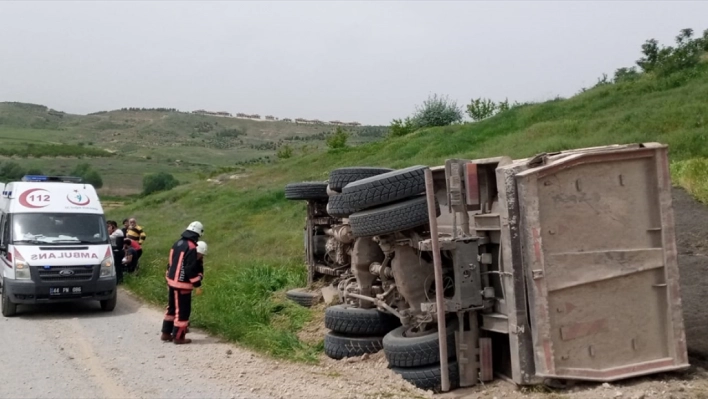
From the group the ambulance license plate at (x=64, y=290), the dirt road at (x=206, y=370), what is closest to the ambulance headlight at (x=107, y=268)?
the ambulance license plate at (x=64, y=290)

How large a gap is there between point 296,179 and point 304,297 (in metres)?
22.0

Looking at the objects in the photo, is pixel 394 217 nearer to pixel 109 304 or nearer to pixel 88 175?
pixel 109 304

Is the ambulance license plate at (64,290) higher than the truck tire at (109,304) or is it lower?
higher

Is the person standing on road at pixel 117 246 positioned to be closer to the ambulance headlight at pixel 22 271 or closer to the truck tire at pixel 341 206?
the ambulance headlight at pixel 22 271

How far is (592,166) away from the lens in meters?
5.90

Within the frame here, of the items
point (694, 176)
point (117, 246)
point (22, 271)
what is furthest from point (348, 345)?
point (694, 176)

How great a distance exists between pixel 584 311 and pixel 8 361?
6637 mm

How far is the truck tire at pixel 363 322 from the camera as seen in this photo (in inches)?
308

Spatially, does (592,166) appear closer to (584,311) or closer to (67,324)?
(584,311)

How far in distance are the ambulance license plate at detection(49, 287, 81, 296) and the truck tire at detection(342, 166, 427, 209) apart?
669 centimetres

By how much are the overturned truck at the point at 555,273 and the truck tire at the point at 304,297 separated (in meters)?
3.98

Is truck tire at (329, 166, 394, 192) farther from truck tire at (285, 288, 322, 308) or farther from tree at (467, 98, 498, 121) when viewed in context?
tree at (467, 98, 498, 121)

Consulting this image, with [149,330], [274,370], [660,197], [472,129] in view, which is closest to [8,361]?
[149,330]

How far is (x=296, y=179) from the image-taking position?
107 feet
